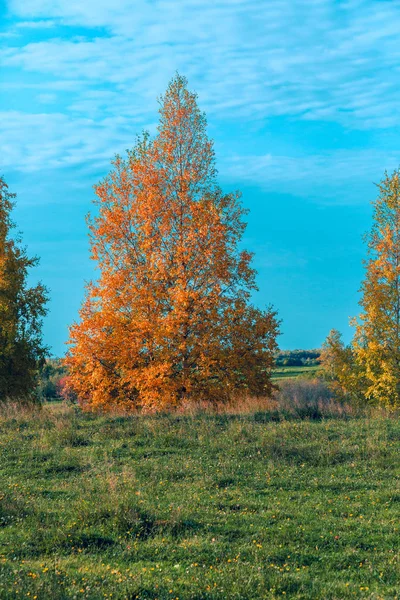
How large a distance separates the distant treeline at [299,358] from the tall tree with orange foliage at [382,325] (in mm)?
62402

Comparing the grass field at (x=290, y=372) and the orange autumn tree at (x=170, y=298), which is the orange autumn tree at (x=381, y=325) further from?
the grass field at (x=290, y=372)

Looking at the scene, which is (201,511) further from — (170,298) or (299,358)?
(299,358)

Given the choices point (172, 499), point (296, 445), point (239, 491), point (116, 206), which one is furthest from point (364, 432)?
point (116, 206)

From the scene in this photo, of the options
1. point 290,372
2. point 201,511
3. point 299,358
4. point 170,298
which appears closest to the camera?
point 201,511

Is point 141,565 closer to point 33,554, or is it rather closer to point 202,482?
point 33,554

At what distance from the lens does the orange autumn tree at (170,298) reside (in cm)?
2536

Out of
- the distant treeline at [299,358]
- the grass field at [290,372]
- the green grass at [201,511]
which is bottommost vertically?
the green grass at [201,511]

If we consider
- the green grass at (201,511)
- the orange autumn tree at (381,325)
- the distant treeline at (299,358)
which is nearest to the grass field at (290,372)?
the distant treeline at (299,358)

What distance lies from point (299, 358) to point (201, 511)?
109132 mm

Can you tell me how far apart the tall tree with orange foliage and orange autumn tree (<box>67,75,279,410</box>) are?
325 inches

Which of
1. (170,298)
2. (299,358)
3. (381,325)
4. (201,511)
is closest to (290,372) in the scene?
(299,358)

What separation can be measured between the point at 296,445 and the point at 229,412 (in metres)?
5.17

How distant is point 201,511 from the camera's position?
11117mm

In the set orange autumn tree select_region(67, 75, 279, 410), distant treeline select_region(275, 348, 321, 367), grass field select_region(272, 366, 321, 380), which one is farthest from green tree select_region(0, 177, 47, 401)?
distant treeline select_region(275, 348, 321, 367)
